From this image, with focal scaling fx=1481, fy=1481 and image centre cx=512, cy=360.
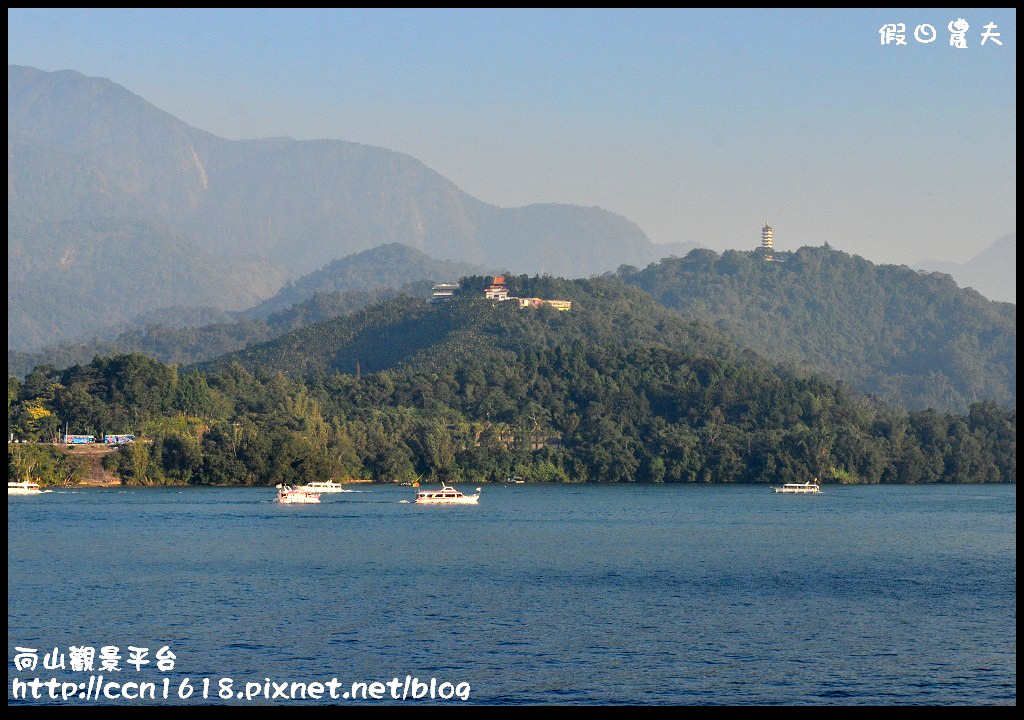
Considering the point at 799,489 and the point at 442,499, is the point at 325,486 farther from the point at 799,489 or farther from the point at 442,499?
the point at 799,489

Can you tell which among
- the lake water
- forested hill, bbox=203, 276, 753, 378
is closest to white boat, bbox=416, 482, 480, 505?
the lake water

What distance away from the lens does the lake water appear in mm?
31250

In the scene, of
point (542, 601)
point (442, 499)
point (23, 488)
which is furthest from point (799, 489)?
point (542, 601)

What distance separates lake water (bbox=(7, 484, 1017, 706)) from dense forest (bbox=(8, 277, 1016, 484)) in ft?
95.9

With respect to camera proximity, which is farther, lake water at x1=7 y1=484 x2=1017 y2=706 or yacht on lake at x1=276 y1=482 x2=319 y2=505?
yacht on lake at x1=276 y1=482 x2=319 y2=505

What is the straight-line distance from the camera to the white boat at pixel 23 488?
91.2 m

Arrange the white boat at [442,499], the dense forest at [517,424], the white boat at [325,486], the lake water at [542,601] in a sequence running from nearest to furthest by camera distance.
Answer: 1. the lake water at [542,601]
2. the white boat at [442,499]
3. the white boat at [325,486]
4. the dense forest at [517,424]

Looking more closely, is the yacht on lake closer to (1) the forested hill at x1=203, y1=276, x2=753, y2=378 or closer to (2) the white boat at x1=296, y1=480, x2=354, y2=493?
(2) the white boat at x1=296, y1=480, x2=354, y2=493

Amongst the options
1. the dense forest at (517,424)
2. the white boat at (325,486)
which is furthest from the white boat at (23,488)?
the white boat at (325,486)

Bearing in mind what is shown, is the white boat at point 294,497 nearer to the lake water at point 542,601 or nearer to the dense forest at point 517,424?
the lake water at point 542,601

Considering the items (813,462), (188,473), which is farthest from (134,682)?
(813,462)

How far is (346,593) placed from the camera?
43.8 metres

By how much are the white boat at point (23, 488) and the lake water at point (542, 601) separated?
15.0m

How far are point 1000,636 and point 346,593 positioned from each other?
60.4 ft
